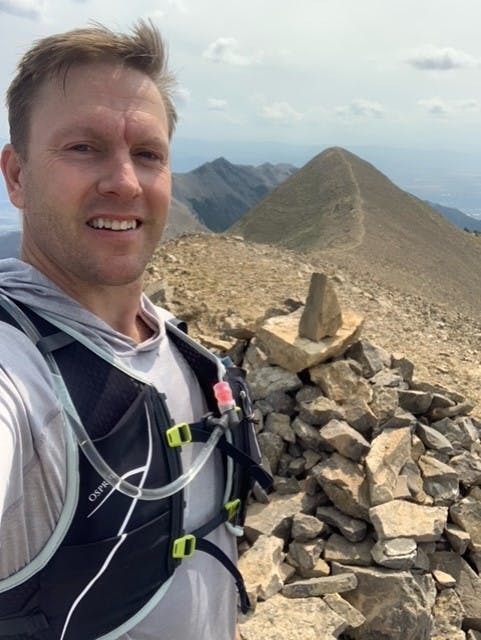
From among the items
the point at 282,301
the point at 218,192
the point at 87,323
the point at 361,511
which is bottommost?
the point at 361,511

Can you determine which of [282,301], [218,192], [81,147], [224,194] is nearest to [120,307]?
[81,147]

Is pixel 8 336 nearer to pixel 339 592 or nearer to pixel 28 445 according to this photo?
pixel 28 445

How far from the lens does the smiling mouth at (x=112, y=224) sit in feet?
7.29

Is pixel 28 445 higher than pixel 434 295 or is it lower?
higher

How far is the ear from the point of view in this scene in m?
2.32

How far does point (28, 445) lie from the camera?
1.77m

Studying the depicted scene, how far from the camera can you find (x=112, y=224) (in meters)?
2.24

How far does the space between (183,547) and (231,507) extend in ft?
1.14

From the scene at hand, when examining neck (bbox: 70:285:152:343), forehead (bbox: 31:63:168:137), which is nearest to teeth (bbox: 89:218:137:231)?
neck (bbox: 70:285:152:343)

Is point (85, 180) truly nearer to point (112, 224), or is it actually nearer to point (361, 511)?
point (112, 224)

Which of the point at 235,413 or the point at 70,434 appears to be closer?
the point at 70,434

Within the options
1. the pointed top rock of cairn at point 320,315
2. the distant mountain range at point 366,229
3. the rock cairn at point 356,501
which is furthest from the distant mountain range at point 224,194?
the rock cairn at point 356,501

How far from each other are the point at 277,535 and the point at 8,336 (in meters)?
4.25

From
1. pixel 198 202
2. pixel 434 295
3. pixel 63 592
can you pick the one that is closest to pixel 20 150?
pixel 63 592
